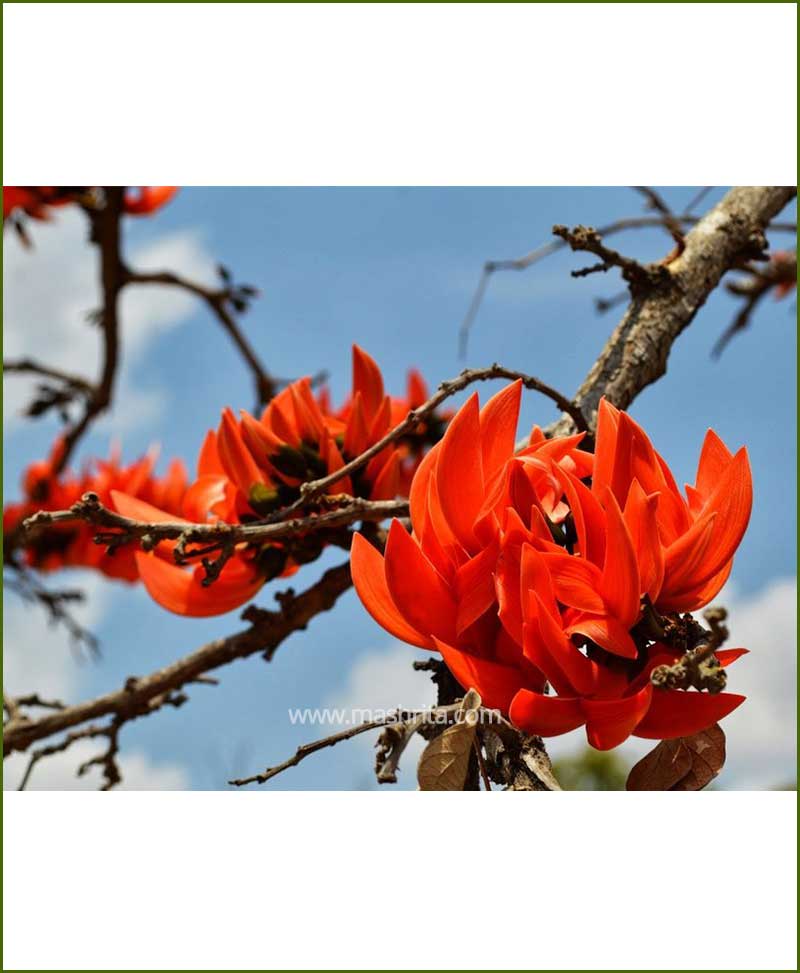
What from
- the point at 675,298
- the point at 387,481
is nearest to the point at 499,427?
the point at 387,481

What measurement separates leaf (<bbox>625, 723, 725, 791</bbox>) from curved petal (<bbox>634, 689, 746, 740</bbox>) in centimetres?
3

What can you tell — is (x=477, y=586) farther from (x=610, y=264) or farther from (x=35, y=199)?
(x=35, y=199)

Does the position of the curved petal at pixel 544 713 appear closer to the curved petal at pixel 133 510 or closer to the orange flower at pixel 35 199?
the curved petal at pixel 133 510

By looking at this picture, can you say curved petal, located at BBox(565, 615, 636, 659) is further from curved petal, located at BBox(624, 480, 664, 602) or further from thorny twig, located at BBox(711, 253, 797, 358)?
thorny twig, located at BBox(711, 253, 797, 358)

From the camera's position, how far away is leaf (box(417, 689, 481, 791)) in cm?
56

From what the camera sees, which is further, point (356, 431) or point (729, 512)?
point (356, 431)

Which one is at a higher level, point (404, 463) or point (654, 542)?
Result: point (404, 463)

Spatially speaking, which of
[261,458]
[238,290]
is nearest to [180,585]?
[261,458]

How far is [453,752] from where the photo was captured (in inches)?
22.1

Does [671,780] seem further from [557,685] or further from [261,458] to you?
[261,458]

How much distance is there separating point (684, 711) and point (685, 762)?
55 mm

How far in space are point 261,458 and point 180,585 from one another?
138 millimetres

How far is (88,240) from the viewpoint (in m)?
2.10

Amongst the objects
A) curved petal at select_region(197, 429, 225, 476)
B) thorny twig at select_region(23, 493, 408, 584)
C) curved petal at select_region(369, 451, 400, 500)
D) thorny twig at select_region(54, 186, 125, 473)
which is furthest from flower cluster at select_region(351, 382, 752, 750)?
thorny twig at select_region(54, 186, 125, 473)
